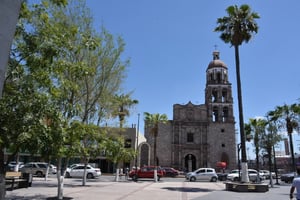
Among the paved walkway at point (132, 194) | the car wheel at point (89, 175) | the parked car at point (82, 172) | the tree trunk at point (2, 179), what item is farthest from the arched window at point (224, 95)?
the tree trunk at point (2, 179)

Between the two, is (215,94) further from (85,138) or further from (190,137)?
(85,138)

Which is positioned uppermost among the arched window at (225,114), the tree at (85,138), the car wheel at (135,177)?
the arched window at (225,114)

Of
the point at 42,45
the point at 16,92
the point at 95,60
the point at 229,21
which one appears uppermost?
the point at 229,21

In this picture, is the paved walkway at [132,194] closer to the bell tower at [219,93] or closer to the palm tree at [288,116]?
the palm tree at [288,116]

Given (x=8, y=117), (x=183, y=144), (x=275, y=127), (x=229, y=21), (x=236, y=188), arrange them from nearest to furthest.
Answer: (x=8, y=117) < (x=236, y=188) < (x=229, y=21) < (x=275, y=127) < (x=183, y=144)

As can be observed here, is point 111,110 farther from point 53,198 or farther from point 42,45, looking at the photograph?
point 42,45

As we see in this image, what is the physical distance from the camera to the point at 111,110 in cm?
1861

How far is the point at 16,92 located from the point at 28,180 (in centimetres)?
1445

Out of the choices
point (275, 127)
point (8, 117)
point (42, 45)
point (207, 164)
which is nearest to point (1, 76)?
point (8, 117)

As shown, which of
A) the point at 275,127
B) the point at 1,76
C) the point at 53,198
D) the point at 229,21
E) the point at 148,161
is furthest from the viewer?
the point at 148,161

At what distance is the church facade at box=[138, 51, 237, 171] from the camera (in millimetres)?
54562

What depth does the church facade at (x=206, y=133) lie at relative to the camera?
179 feet

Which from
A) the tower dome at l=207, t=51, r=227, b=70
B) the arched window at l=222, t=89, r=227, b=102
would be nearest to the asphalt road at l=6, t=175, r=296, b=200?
the arched window at l=222, t=89, r=227, b=102

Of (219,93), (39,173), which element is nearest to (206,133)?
(219,93)
